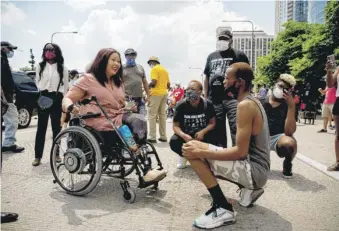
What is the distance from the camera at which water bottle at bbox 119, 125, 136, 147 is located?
3.80 metres

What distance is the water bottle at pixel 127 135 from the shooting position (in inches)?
150

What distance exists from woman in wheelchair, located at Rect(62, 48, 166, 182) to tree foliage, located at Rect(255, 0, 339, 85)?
849 inches

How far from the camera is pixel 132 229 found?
3.04 m

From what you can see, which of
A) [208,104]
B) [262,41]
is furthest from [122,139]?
[262,41]

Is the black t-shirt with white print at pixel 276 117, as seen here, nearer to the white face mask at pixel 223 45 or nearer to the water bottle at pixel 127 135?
the white face mask at pixel 223 45

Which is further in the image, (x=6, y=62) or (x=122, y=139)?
(x=6, y=62)

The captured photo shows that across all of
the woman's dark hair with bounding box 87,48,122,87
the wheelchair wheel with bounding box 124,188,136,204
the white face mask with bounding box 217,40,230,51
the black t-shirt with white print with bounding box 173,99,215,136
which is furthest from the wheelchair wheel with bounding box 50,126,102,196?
the white face mask with bounding box 217,40,230,51

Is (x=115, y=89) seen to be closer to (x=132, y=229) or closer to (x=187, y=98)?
(x=187, y=98)

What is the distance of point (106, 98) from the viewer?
410cm

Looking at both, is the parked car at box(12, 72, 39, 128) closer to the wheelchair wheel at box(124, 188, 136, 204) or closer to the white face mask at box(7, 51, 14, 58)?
the white face mask at box(7, 51, 14, 58)

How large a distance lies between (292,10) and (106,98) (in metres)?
172

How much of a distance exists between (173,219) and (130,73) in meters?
4.56

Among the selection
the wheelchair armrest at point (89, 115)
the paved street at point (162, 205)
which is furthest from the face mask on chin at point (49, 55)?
the wheelchair armrest at point (89, 115)

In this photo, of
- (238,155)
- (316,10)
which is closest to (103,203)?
(238,155)
